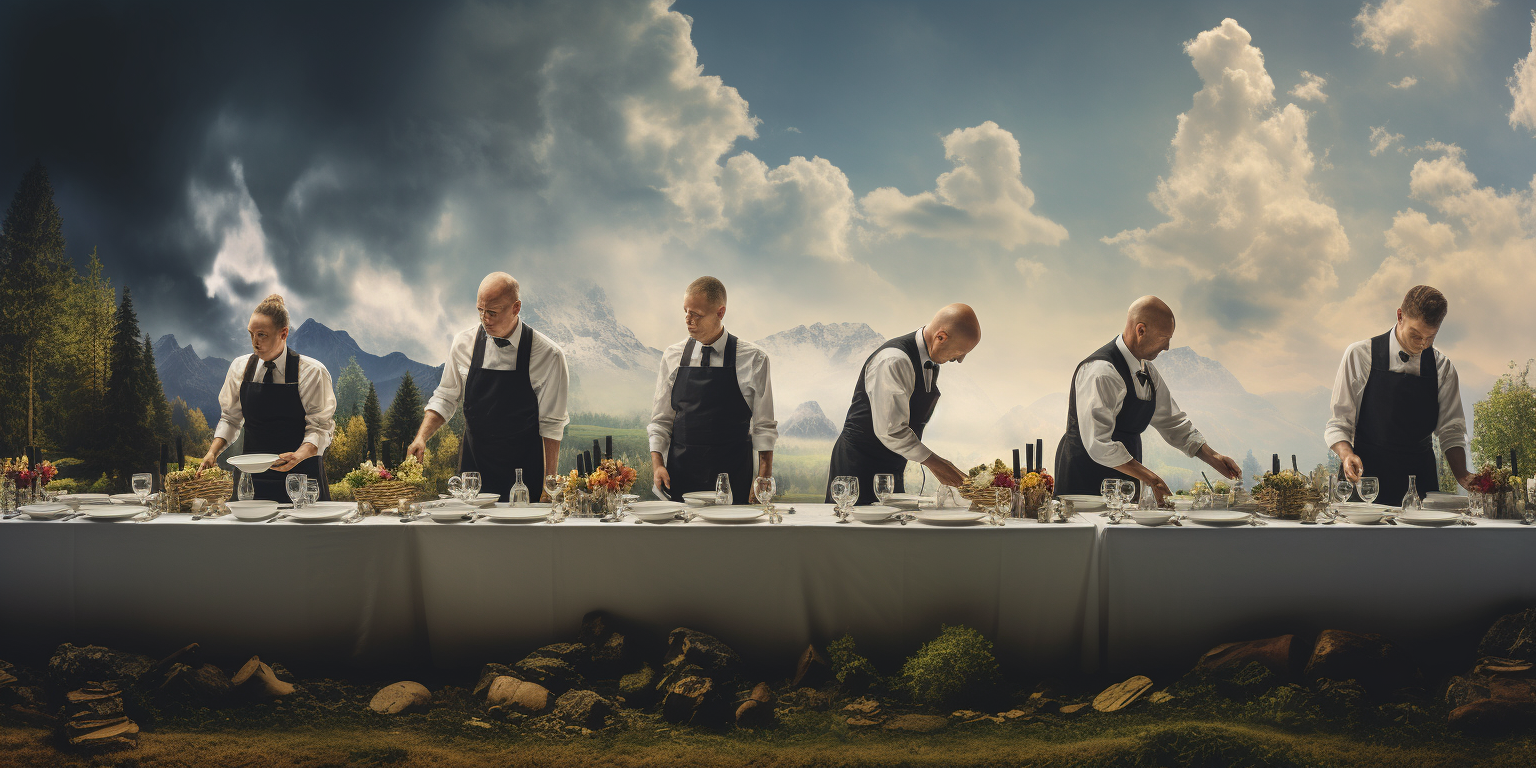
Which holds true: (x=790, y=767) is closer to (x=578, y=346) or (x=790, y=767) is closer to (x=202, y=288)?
(x=578, y=346)

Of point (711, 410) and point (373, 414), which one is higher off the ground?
point (373, 414)

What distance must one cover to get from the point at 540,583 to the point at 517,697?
1.28 ft

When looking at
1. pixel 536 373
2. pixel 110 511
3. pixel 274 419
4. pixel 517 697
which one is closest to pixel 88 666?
pixel 110 511

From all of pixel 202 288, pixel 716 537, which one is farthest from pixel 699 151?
pixel 716 537

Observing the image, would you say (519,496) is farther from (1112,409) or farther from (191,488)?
(1112,409)

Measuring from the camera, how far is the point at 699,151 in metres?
11.4

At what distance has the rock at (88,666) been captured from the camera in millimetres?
2582

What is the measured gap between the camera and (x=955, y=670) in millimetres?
2555

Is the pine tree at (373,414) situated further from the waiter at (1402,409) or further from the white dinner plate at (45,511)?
the waiter at (1402,409)

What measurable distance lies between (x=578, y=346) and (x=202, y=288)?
5.45 m

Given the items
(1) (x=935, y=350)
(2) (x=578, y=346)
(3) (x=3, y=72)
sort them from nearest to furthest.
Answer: (1) (x=935, y=350), (3) (x=3, y=72), (2) (x=578, y=346)

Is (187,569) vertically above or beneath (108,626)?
above

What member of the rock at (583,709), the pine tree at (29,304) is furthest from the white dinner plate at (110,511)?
the pine tree at (29,304)

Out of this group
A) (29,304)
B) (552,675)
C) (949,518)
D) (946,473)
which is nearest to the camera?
(552,675)
